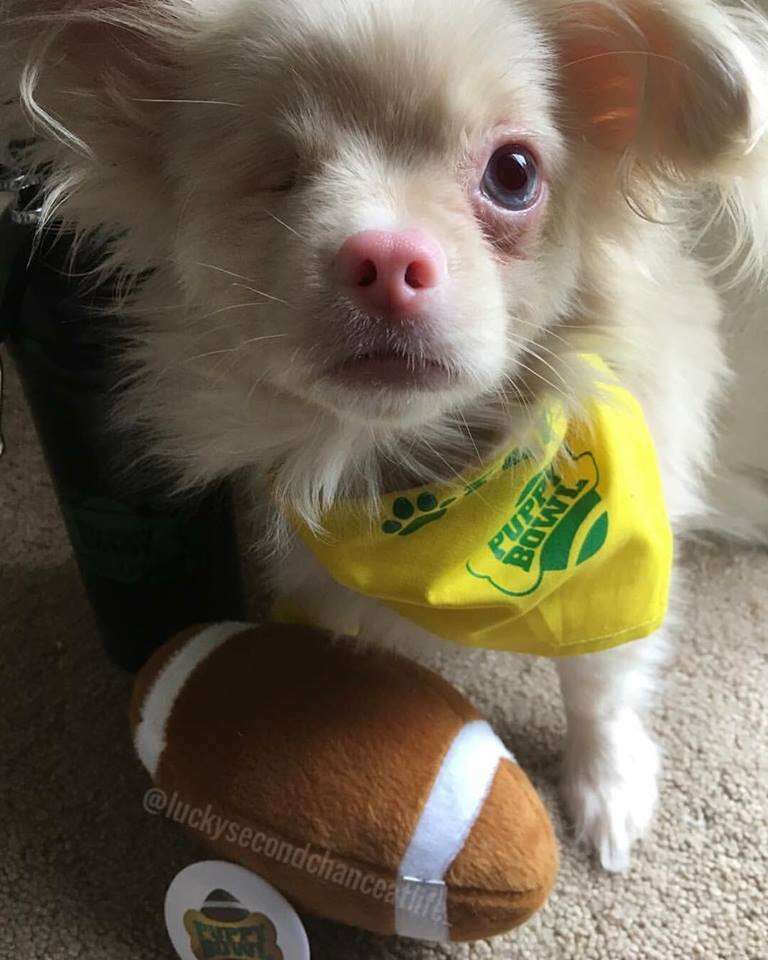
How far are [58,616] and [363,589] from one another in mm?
565

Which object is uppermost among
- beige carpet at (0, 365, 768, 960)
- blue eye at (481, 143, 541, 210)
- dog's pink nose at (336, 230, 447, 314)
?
blue eye at (481, 143, 541, 210)

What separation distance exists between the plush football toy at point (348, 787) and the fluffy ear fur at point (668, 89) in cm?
55

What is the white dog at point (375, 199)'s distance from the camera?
735 mm

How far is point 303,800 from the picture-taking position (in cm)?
90

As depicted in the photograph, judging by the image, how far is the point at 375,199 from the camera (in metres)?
0.73

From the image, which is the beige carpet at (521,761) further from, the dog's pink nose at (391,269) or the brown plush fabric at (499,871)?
the dog's pink nose at (391,269)

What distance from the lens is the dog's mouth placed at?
74cm

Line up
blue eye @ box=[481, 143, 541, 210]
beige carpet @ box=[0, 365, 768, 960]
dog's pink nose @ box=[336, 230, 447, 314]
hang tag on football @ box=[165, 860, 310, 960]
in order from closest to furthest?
dog's pink nose @ box=[336, 230, 447, 314]
blue eye @ box=[481, 143, 541, 210]
hang tag on football @ box=[165, 860, 310, 960]
beige carpet @ box=[0, 365, 768, 960]

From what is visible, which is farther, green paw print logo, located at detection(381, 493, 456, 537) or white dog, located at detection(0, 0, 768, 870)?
green paw print logo, located at detection(381, 493, 456, 537)

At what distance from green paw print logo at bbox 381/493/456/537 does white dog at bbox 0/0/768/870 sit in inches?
1.0

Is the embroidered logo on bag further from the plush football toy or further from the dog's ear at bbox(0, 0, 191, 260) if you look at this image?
the dog's ear at bbox(0, 0, 191, 260)

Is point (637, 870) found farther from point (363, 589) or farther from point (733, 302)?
point (733, 302)

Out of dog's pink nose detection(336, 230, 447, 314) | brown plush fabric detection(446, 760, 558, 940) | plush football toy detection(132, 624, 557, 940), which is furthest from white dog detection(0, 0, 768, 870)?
brown plush fabric detection(446, 760, 558, 940)

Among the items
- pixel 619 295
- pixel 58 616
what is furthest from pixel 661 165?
pixel 58 616
